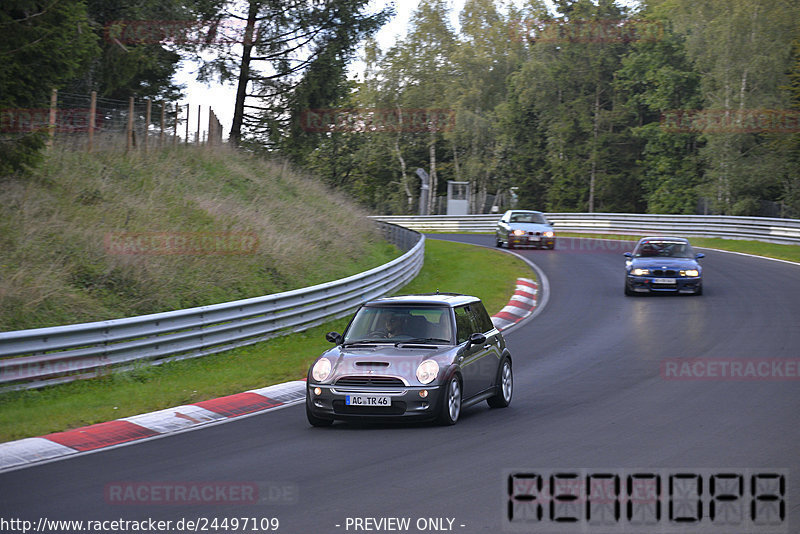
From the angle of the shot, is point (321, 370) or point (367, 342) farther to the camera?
point (367, 342)

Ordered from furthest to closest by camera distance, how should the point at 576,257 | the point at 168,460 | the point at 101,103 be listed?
the point at 576,257 < the point at 101,103 < the point at 168,460

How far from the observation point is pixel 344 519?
6.34 metres

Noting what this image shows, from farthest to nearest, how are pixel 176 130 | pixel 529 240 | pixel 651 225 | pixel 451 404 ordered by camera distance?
pixel 651 225 → pixel 529 240 → pixel 176 130 → pixel 451 404

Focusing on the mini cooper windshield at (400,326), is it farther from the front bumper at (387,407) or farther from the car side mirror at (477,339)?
the front bumper at (387,407)

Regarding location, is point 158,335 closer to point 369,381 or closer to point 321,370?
point 321,370

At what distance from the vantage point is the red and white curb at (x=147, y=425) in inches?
350

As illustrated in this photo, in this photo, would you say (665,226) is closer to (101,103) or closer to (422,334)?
(101,103)

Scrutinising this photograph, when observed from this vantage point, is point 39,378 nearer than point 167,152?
Yes

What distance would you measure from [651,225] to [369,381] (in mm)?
38907

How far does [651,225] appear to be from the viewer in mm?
46188

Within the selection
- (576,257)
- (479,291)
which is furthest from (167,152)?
(576,257)

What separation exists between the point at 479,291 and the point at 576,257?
10952 millimetres

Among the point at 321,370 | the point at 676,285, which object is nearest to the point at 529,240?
the point at 676,285
